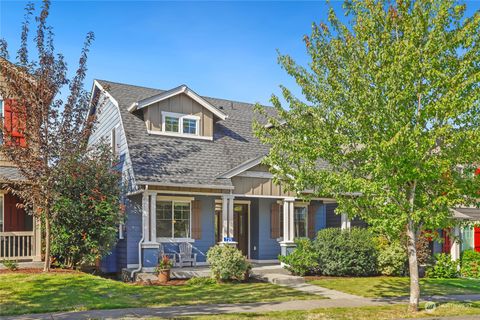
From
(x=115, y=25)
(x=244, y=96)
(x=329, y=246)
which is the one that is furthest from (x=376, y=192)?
(x=244, y=96)

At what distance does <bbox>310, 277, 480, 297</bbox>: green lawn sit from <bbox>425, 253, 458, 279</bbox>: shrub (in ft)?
4.16

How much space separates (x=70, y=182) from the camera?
16.3 meters

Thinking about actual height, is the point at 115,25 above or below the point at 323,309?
above

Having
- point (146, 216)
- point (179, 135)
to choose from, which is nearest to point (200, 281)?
point (146, 216)

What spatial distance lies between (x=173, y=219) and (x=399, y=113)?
10201 mm

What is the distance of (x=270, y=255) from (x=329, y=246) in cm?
363

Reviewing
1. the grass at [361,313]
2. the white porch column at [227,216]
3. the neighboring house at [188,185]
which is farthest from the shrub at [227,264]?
the grass at [361,313]

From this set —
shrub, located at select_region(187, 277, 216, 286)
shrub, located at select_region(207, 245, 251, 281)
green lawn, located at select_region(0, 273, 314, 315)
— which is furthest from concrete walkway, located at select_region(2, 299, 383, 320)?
shrub, located at select_region(187, 277, 216, 286)

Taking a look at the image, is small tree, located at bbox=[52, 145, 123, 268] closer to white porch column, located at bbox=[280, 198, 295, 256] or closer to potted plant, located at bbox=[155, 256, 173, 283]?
potted plant, located at bbox=[155, 256, 173, 283]

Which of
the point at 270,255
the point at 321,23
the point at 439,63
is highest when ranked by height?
the point at 321,23

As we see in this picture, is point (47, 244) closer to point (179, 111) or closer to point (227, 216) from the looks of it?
point (227, 216)

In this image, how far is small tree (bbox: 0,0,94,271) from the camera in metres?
15.3

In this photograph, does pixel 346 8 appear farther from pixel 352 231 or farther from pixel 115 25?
pixel 352 231

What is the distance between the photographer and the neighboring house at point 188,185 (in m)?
17.5
